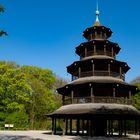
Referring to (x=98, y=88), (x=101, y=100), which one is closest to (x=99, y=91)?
(x=98, y=88)

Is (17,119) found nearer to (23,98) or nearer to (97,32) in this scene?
(23,98)

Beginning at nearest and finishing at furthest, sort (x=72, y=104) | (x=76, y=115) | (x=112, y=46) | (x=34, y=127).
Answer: (x=76, y=115) < (x=72, y=104) < (x=112, y=46) < (x=34, y=127)

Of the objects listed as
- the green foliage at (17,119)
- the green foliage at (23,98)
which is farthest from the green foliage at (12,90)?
the green foliage at (17,119)

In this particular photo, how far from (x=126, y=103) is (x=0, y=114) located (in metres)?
28.7

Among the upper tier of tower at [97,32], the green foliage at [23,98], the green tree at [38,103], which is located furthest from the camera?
the green tree at [38,103]

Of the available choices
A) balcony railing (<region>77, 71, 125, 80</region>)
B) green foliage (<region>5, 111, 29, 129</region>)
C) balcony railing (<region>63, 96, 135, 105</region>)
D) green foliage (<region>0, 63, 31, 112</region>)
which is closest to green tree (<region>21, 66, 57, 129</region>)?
green foliage (<region>0, 63, 31, 112</region>)

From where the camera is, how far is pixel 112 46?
133 ft

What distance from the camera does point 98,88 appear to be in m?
36.9

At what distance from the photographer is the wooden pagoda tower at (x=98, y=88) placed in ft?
112

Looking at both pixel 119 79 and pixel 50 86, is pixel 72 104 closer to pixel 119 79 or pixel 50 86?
pixel 119 79

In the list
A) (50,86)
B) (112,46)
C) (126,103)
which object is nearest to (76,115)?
(126,103)

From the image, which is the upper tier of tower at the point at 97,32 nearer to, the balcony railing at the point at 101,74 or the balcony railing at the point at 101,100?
the balcony railing at the point at 101,74

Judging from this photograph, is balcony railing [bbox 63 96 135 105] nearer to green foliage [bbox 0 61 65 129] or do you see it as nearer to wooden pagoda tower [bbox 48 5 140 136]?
wooden pagoda tower [bbox 48 5 140 136]

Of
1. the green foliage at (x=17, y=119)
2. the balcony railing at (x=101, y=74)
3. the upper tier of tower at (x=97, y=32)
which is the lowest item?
the green foliage at (x=17, y=119)
